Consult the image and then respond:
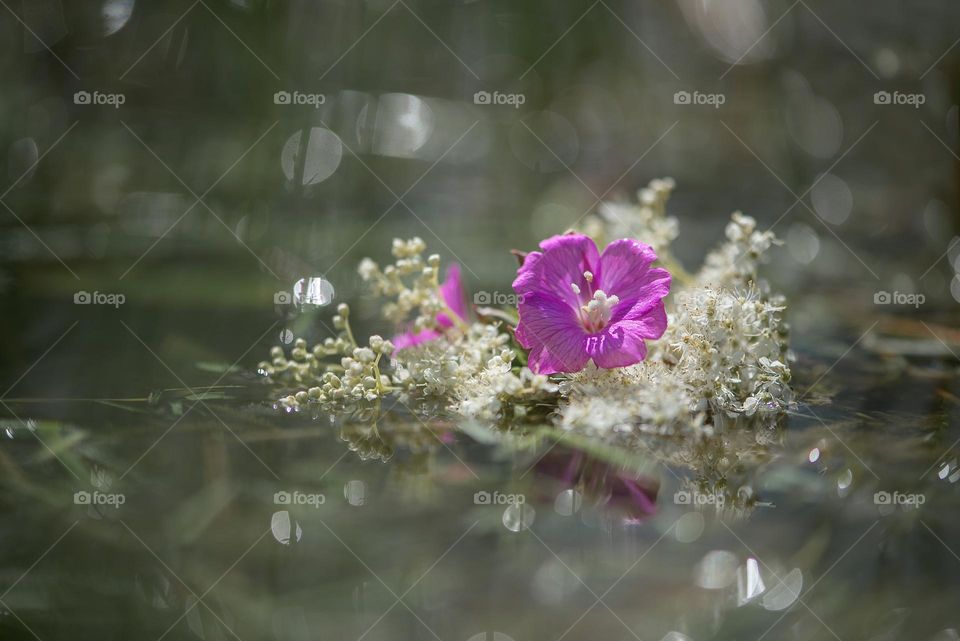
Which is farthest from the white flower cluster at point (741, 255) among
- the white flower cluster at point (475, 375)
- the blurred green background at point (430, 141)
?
the blurred green background at point (430, 141)

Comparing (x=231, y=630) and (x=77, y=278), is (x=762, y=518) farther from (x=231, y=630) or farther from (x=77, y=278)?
(x=77, y=278)

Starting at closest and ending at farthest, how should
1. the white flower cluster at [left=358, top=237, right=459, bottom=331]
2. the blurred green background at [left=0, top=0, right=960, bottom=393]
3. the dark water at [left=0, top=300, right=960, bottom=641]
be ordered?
the dark water at [left=0, top=300, right=960, bottom=641] < the white flower cluster at [left=358, top=237, right=459, bottom=331] < the blurred green background at [left=0, top=0, right=960, bottom=393]

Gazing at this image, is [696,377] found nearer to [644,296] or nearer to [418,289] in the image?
[644,296]

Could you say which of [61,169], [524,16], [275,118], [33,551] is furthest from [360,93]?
[33,551]

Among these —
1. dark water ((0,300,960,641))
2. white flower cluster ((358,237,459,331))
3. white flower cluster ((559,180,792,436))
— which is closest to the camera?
dark water ((0,300,960,641))

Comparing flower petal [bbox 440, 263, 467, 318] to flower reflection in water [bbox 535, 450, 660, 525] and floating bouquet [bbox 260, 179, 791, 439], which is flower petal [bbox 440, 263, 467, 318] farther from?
flower reflection in water [bbox 535, 450, 660, 525]

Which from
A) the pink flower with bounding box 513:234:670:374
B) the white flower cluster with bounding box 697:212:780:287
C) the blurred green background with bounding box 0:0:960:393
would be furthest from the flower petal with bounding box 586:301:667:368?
the blurred green background with bounding box 0:0:960:393

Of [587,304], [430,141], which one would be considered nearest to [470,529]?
[587,304]
